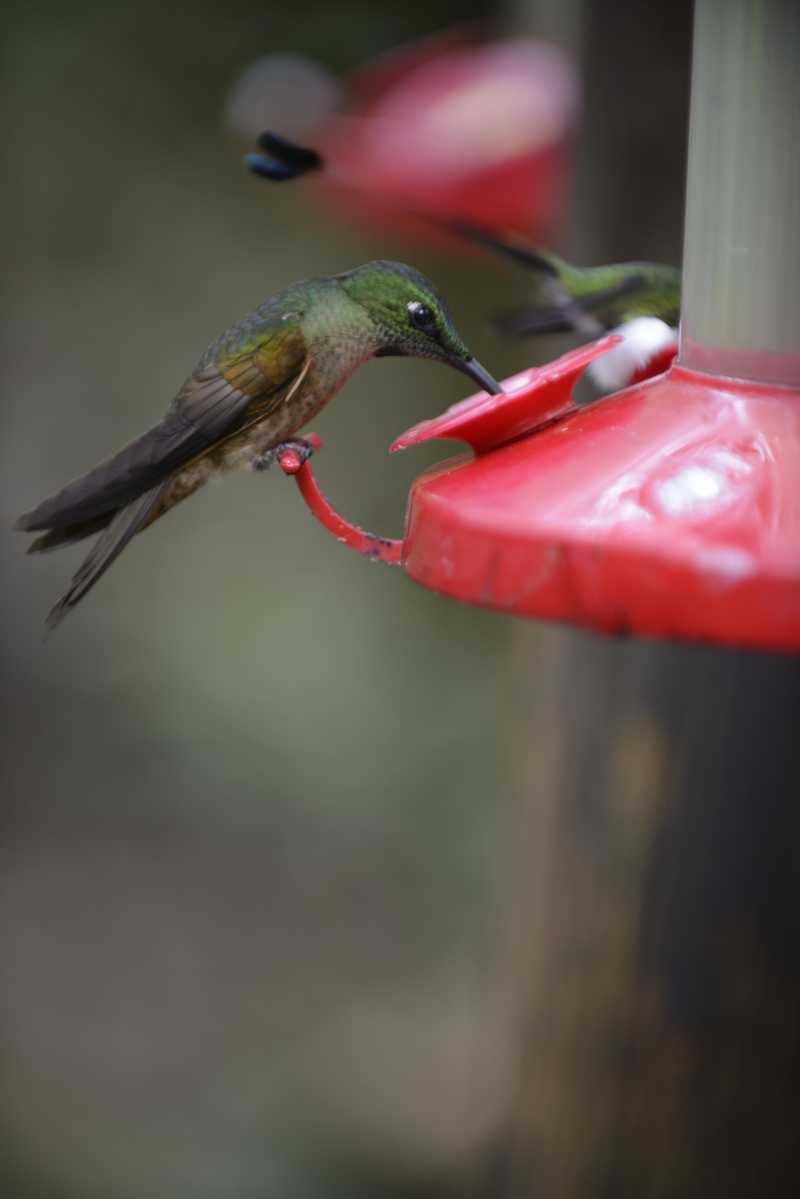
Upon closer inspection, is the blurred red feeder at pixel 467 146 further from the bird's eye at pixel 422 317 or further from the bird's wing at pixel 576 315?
the bird's eye at pixel 422 317

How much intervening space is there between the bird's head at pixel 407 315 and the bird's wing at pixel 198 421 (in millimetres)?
105

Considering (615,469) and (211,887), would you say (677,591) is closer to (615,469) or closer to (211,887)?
(615,469)

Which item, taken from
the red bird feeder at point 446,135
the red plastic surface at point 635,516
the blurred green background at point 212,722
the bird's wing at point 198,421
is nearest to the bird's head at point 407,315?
the bird's wing at point 198,421

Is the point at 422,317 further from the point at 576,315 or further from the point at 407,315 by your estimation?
the point at 576,315

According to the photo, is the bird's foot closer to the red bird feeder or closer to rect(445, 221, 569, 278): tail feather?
rect(445, 221, 569, 278): tail feather

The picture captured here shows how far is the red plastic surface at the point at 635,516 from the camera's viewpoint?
1.32 meters

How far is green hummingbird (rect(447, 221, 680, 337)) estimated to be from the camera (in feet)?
7.74

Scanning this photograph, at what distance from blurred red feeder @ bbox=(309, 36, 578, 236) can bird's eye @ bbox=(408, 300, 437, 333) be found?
5.97ft

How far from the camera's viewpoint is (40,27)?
730 cm

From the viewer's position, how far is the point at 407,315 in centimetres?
198

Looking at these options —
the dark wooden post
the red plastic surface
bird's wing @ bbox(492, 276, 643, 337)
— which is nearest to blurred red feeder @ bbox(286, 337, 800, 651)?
the red plastic surface

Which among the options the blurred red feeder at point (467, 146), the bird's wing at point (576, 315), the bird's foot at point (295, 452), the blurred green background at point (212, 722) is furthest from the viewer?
the blurred green background at point (212, 722)

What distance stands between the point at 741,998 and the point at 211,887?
16.7ft

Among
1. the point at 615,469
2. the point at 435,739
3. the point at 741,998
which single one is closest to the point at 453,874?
the point at 435,739
